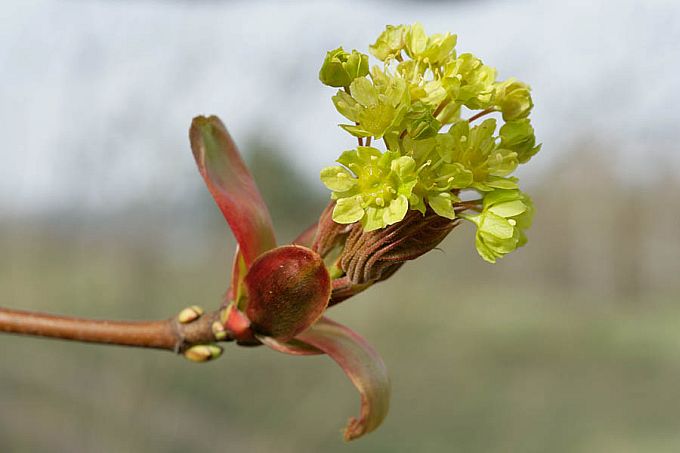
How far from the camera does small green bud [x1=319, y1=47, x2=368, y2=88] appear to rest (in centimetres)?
32

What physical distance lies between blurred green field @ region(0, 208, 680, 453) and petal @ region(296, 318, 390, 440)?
3.83 m

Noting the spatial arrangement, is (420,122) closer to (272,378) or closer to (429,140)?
(429,140)

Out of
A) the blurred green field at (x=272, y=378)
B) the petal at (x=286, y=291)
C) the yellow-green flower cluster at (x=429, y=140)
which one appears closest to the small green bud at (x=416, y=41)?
the yellow-green flower cluster at (x=429, y=140)

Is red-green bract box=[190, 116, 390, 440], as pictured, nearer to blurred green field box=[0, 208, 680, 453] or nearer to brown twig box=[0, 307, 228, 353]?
brown twig box=[0, 307, 228, 353]

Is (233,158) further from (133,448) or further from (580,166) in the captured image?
(580,166)

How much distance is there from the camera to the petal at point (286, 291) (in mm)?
364

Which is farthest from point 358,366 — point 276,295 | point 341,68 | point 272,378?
point 272,378

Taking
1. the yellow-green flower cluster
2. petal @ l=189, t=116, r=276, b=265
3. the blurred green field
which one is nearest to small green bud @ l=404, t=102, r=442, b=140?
the yellow-green flower cluster

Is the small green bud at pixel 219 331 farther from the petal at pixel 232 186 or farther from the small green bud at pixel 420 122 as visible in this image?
the small green bud at pixel 420 122

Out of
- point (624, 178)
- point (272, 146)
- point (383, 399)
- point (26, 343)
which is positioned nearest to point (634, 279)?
point (624, 178)

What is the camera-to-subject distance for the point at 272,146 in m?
5.06

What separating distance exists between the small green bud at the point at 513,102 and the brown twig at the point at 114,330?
0.19m

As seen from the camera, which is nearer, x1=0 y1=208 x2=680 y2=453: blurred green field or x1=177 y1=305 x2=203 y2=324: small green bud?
x1=177 y1=305 x2=203 y2=324: small green bud

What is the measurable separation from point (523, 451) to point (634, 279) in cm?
209
